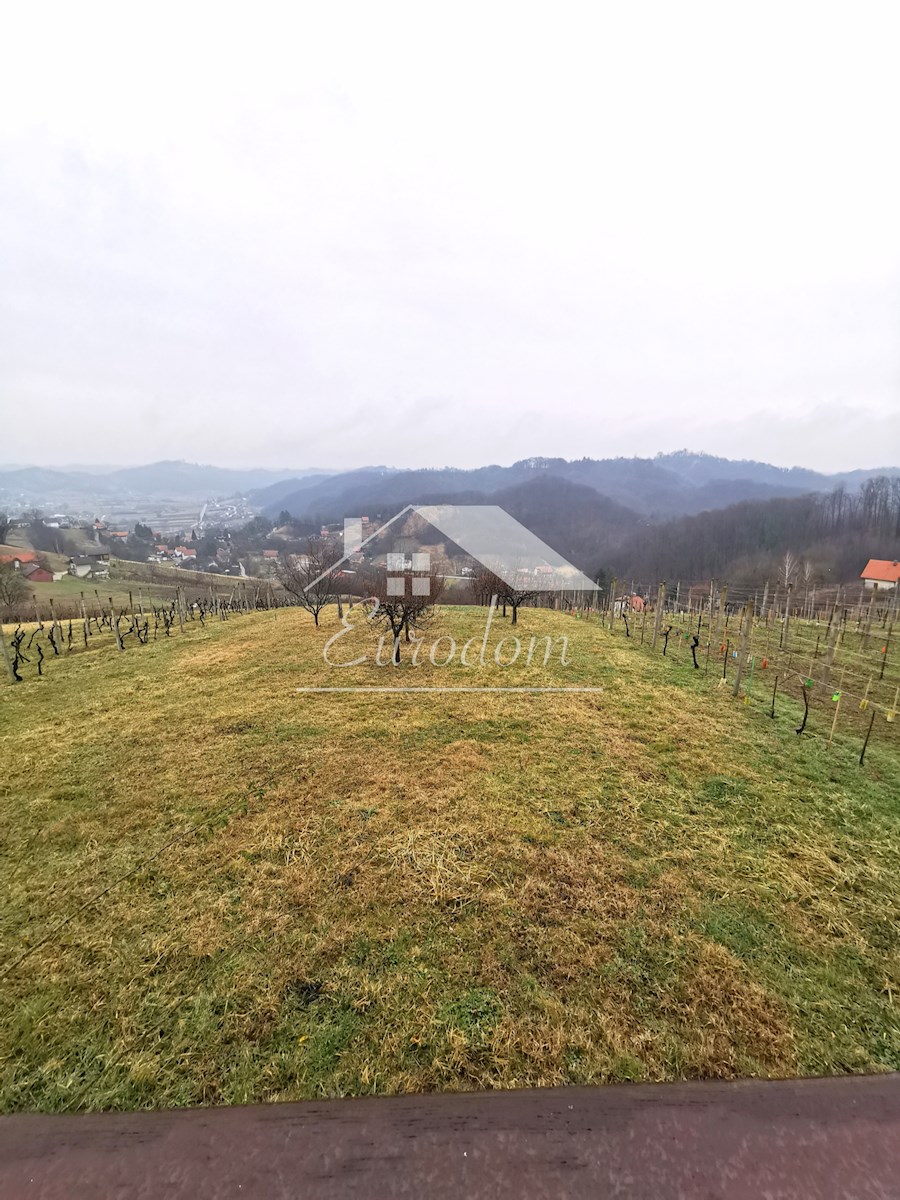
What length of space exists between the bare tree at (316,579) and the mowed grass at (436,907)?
31.2 ft

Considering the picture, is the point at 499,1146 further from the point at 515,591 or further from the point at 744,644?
the point at 515,591

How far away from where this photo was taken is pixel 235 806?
470 centimetres

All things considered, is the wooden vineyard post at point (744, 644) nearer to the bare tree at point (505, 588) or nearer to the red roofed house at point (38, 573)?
the bare tree at point (505, 588)

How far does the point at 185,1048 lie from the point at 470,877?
2.02 meters

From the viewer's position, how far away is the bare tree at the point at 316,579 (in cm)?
1612

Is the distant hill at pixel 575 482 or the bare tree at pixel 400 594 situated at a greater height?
the distant hill at pixel 575 482

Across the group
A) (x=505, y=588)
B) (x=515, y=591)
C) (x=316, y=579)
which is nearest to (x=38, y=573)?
(x=316, y=579)

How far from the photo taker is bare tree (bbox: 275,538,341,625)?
16.1 meters

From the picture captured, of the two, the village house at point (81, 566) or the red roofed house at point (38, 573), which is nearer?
the red roofed house at point (38, 573)

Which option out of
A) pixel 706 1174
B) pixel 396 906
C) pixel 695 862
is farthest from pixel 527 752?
pixel 706 1174

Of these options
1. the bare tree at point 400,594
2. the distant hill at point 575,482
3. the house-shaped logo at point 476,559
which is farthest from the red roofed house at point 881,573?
the distant hill at point 575,482

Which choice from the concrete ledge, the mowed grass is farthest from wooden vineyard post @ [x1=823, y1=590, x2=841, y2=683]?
the concrete ledge

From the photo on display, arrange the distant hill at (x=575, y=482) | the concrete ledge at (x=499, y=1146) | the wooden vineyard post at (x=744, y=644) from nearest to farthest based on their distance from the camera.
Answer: the concrete ledge at (x=499, y=1146), the wooden vineyard post at (x=744, y=644), the distant hill at (x=575, y=482)

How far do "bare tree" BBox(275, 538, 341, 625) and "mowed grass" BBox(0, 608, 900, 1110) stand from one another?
9498 millimetres
